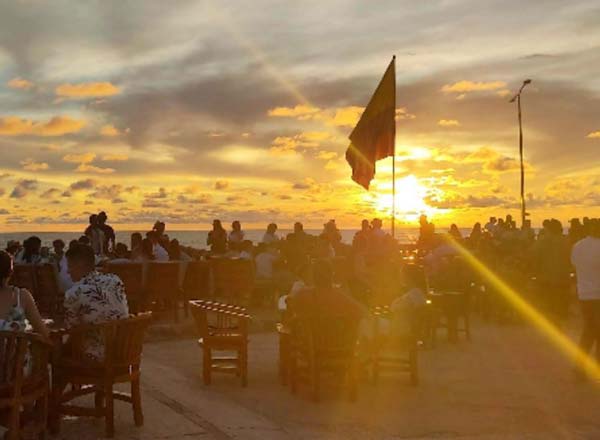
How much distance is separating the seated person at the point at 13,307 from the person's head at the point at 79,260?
76 centimetres

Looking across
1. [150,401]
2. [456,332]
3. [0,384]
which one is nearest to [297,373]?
[150,401]

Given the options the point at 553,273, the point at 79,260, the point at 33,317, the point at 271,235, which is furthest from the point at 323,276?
the point at 271,235

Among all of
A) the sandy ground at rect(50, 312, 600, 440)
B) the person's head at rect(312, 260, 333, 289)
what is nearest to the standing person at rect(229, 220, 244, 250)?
the sandy ground at rect(50, 312, 600, 440)

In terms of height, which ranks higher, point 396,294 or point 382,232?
point 382,232

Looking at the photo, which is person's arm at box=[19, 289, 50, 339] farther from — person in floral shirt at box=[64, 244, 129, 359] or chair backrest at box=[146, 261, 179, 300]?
chair backrest at box=[146, 261, 179, 300]

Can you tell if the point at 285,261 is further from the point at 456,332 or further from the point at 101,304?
the point at 101,304

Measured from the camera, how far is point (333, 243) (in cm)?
1836

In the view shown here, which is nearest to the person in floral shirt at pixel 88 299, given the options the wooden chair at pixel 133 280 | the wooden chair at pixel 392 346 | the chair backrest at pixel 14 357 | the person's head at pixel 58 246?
the chair backrest at pixel 14 357

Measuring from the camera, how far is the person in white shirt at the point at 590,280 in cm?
938

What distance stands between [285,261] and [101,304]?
9572 mm

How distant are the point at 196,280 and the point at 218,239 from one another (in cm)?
278

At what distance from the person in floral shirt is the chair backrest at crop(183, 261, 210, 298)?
743cm

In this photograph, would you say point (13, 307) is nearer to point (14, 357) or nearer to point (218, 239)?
point (14, 357)

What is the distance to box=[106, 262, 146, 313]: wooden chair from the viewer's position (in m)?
13.0
